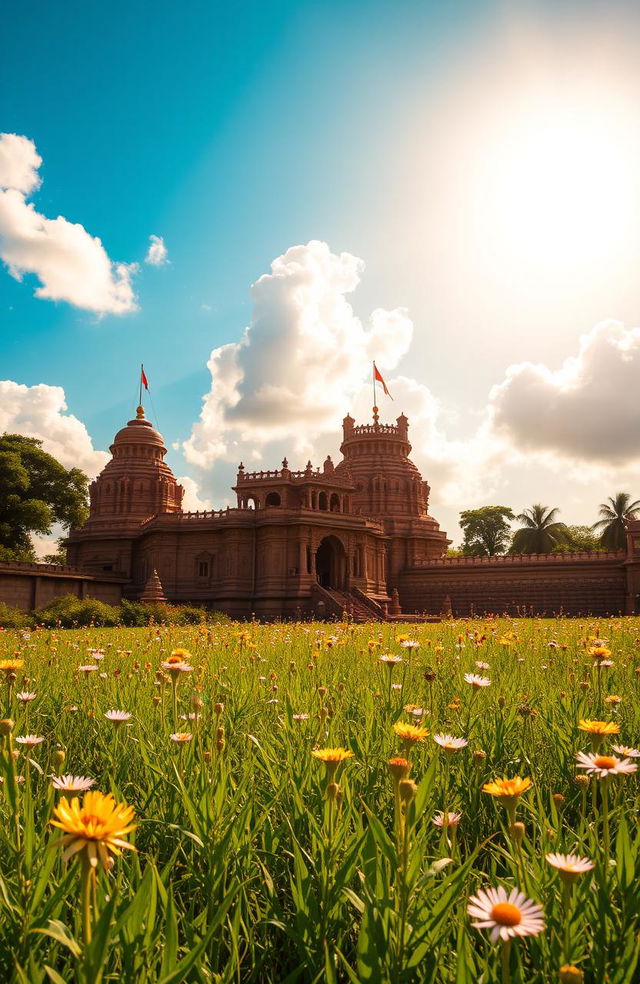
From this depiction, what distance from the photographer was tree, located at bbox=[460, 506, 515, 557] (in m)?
63.2

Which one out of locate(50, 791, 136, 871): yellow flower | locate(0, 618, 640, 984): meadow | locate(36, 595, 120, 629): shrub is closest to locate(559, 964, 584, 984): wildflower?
locate(0, 618, 640, 984): meadow

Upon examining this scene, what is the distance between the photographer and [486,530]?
63.9m

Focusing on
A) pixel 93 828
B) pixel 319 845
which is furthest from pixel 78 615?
pixel 93 828

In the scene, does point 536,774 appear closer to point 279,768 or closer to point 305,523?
point 279,768

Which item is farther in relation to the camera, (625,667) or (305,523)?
(305,523)

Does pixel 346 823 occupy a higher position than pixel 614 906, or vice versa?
pixel 346 823

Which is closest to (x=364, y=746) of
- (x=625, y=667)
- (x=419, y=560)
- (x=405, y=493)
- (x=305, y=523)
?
(x=625, y=667)

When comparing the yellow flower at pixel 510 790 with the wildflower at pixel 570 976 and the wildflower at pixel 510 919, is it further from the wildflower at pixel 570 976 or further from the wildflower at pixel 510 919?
the wildflower at pixel 570 976

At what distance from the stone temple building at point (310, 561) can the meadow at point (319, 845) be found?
92.0 feet

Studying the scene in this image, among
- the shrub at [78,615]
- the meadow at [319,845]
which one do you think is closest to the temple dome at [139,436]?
the shrub at [78,615]

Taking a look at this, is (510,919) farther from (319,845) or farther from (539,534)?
(539,534)

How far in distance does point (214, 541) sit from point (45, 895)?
117ft

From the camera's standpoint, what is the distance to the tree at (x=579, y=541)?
54594 mm

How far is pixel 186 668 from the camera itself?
2545 millimetres
